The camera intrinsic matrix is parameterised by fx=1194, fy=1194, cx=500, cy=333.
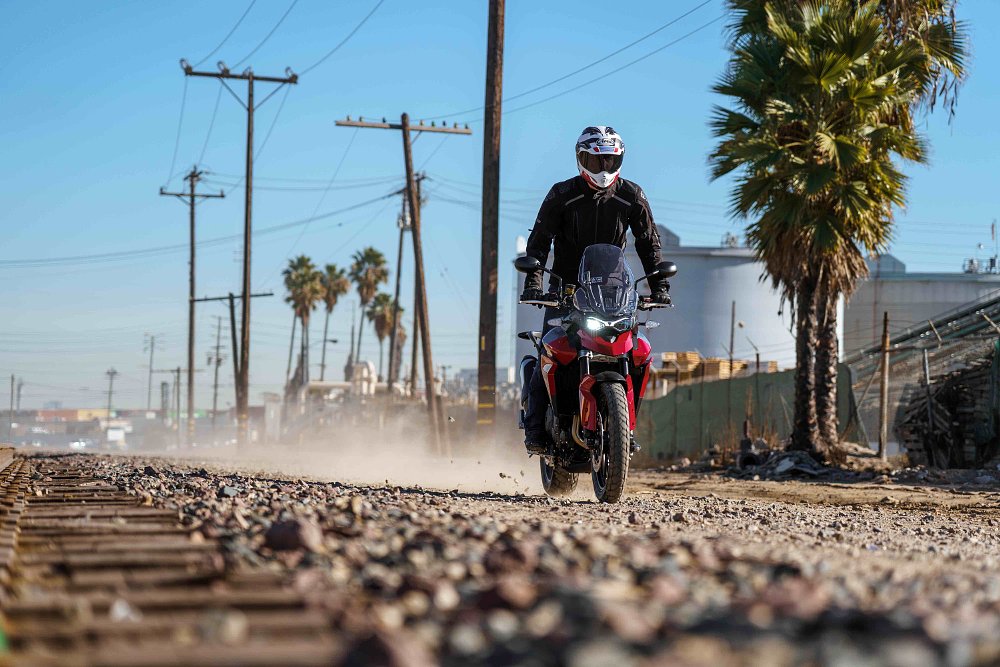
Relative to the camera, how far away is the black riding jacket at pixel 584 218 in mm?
8633

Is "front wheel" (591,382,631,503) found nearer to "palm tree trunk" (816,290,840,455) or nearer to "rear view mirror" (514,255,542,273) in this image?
"rear view mirror" (514,255,542,273)

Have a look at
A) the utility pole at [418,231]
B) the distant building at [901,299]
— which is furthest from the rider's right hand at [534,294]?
the distant building at [901,299]

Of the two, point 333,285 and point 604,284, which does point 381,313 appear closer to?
point 333,285

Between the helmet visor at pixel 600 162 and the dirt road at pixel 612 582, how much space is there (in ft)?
8.29

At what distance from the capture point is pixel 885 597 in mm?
3422

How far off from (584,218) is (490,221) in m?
12.1

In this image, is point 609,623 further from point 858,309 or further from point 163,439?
point 163,439

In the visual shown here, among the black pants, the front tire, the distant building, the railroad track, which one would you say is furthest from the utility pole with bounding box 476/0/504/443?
the distant building

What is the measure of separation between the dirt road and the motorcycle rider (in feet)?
5.48

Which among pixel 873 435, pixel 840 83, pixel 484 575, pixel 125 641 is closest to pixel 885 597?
pixel 484 575

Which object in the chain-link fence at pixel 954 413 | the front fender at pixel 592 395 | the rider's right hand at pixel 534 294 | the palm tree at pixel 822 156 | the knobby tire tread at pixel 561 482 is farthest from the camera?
the palm tree at pixel 822 156

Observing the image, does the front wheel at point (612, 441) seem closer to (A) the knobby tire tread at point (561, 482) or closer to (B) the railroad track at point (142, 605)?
(A) the knobby tire tread at point (561, 482)

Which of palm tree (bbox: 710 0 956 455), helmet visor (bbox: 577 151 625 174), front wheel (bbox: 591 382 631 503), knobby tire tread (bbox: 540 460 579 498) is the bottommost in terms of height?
knobby tire tread (bbox: 540 460 579 498)

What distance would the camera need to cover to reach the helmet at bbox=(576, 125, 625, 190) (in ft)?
27.6
